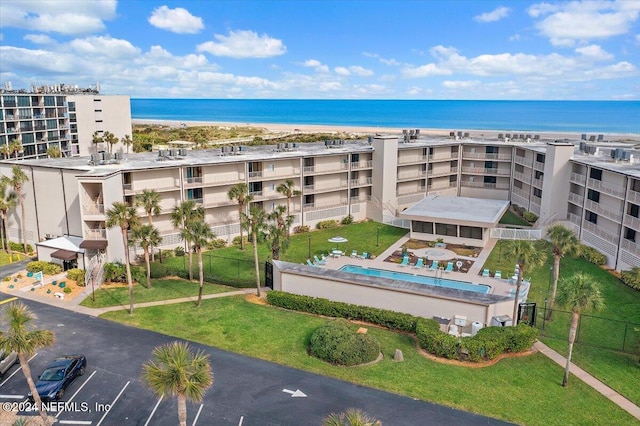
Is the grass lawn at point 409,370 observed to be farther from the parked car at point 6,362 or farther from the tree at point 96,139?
the tree at point 96,139

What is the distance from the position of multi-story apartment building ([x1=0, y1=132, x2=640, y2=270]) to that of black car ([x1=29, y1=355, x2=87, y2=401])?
55.9ft

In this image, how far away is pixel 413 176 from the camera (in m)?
69.5

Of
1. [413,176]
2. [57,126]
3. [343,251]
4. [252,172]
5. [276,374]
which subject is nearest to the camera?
[276,374]

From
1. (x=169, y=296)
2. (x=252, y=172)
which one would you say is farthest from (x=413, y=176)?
(x=169, y=296)

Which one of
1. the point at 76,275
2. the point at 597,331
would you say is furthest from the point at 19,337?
the point at 597,331

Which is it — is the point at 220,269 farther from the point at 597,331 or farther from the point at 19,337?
the point at 597,331

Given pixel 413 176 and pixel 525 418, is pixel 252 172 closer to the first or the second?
pixel 413 176

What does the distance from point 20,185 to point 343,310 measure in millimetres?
34804

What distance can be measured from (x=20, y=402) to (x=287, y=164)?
1536 inches

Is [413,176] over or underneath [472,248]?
over

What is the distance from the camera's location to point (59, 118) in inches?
4021

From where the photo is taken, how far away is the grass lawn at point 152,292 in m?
39.0

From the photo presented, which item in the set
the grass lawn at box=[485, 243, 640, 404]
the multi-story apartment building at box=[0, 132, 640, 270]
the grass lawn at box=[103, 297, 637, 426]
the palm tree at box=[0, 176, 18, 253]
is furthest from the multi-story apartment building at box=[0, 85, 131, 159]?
the grass lawn at box=[485, 243, 640, 404]

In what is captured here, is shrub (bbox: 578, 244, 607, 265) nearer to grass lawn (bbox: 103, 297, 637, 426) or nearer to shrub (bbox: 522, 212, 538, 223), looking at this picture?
shrub (bbox: 522, 212, 538, 223)
